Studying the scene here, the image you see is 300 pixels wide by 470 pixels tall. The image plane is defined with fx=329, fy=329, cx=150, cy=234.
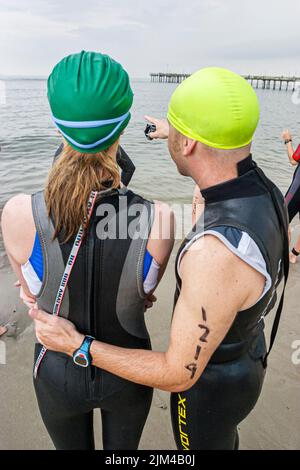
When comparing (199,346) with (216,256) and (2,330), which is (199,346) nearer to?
(216,256)

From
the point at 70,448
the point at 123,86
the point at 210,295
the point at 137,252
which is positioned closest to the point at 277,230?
the point at 210,295

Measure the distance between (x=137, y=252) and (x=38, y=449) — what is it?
2169 millimetres

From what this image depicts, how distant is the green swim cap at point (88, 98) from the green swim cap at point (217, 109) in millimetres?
285

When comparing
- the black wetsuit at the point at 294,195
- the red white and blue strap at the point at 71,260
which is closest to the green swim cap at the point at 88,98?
the red white and blue strap at the point at 71,260

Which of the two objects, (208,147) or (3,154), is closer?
(208,147)

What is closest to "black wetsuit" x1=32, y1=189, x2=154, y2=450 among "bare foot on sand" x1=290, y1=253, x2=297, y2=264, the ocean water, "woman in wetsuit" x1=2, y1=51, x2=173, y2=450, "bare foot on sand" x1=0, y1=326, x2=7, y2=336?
"woman in wetsuit" x1=2, y1=51, x2=173, y2=450

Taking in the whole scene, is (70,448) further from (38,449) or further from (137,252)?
(137,252)

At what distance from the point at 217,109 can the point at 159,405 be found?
8.85 ft

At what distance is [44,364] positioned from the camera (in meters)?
1.75

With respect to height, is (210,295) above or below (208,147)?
below

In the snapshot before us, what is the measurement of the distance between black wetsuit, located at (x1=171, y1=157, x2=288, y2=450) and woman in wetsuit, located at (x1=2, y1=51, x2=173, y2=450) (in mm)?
220

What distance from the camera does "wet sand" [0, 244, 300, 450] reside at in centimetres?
272

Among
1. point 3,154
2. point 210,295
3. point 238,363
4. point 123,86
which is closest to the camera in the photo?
point 210,295

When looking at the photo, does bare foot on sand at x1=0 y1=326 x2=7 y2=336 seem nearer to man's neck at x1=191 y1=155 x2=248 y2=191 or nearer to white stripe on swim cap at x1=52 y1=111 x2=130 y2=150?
white stripe on swim cap at x1=52 y1=111 x2=130 y2=150
